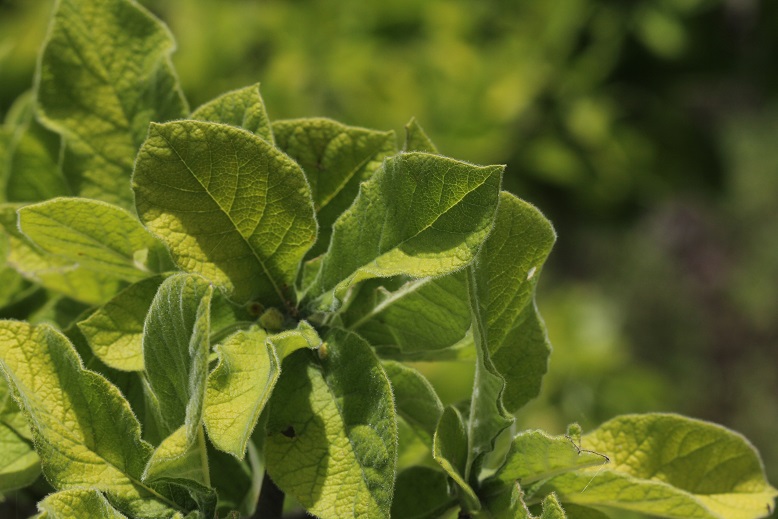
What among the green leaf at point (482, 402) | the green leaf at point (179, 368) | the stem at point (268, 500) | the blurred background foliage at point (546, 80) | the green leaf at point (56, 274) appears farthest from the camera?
the blurred background foliage at point (546, 80)

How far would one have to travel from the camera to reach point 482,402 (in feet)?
2.52

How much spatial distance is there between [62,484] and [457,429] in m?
0.32

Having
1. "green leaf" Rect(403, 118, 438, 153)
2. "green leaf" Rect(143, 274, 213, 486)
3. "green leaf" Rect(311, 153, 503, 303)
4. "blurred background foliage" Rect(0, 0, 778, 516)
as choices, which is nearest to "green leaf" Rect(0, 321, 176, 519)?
"green leaf" Rect(143, 274, 213, 486)

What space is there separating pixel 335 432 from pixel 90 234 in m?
0.28

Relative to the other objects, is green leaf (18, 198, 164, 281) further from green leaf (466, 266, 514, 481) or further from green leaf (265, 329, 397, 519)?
green leaf (466, 266, 514, 481)

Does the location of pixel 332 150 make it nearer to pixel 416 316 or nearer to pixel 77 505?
pixel 416 316

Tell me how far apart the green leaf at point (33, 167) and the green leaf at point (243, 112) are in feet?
0.92

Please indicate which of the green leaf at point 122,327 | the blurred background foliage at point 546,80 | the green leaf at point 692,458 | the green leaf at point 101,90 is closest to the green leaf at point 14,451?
the green leaf at point 122,327

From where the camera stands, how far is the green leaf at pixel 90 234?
75cm

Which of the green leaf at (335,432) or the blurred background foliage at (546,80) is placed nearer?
the green leaf at (335,432)

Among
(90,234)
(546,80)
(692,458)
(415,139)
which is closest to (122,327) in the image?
(90,234)

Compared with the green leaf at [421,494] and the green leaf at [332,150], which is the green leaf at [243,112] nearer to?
the green leaf at [332,150]

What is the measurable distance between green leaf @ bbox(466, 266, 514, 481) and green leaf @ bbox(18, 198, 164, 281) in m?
0.31

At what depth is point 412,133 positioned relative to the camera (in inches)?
31.5
